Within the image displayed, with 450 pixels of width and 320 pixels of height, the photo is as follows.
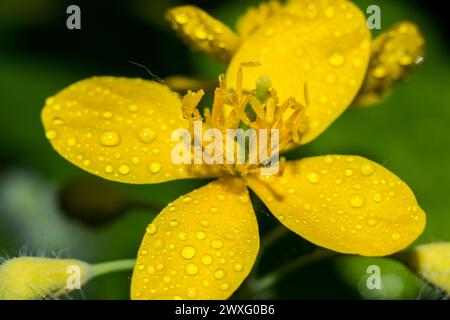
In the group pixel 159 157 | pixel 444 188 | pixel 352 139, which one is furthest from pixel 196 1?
pixel 159 157

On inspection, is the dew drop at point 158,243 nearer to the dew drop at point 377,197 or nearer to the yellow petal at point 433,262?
the dew drop at point 377,197

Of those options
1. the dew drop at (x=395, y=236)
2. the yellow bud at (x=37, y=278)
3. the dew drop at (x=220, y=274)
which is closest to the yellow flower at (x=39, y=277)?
the yellow bud at (x=37, y=278)

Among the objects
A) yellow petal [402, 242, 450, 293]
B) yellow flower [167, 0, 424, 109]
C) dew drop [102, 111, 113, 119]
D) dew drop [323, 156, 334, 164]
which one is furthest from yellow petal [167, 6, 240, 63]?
yellow petal [402, 242, 450, 293]

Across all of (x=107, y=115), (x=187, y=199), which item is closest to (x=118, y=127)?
(x=107, y=115)

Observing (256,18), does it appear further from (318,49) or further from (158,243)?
(158,243)
